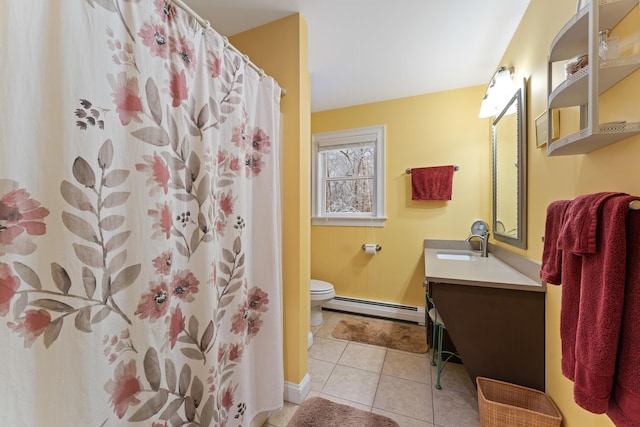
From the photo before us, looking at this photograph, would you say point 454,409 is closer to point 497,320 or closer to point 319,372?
point 497,320

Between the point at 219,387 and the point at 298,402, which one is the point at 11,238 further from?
the point at 298,402

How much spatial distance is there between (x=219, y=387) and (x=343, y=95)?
2576mm

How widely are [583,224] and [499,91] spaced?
4.87 feet

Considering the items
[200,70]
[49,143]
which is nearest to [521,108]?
[200,70]

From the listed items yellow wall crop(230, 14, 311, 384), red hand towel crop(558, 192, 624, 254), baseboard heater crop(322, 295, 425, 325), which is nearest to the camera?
red hand towel crop(558, 192, 624, 254)

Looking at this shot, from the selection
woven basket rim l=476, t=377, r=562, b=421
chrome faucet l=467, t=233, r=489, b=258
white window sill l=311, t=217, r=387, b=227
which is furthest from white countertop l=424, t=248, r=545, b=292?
white window sill l=311, t=217, r=387, b=227

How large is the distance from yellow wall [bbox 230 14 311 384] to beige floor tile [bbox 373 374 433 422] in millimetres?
535

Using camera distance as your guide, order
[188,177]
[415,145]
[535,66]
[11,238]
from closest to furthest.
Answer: [11,238] → [188,177] → [535,66] → [415,145]

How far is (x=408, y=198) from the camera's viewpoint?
2539mm

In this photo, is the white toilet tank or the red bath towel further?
the white toilet tank

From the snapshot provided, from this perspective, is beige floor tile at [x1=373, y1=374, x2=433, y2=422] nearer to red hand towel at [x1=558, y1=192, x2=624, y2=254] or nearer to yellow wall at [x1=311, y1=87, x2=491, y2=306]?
yellow wall at [x1=311, y1=87, x2=491, y2=306]

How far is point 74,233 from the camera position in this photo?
0.64 metres

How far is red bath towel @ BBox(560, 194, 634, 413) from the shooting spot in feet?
2.05

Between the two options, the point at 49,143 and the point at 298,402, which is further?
the point at 298,402
